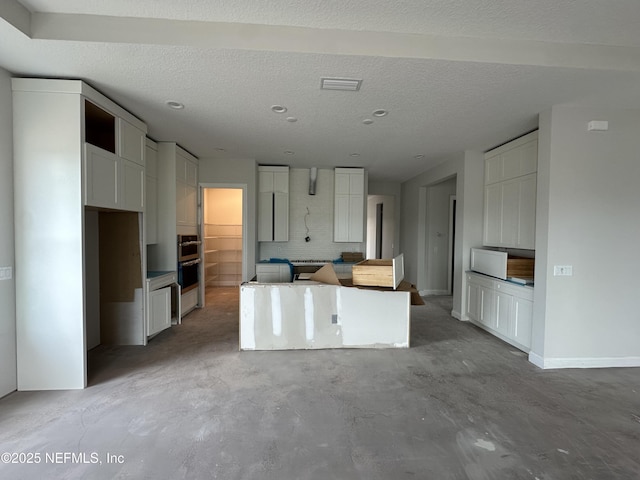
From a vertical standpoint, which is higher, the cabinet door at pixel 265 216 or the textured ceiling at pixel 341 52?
the textured ceiling at pixel 341 52

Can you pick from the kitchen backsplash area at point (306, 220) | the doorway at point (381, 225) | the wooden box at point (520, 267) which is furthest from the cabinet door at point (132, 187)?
the doorway at point (381, 225)

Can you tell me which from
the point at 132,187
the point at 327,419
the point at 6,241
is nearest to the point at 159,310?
the point at 132,187

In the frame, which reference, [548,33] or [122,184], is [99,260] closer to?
[122,184]

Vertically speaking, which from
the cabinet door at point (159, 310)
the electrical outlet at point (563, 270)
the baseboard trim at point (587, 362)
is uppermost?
the electrical outlet at point (563, 270)

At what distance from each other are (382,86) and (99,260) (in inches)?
149

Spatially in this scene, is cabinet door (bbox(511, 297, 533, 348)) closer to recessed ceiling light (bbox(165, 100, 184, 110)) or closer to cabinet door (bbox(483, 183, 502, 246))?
cabinet door (bbox(483, 183, 502, 246))

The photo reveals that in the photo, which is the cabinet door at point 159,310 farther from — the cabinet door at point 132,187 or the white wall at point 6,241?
the white wall at point 6,241

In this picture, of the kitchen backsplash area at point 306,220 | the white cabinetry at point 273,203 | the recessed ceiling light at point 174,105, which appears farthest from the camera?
the kitchen backsplash area at point 306,220

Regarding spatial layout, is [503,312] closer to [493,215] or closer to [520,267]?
[520,267]

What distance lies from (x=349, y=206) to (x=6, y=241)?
4.89 metres

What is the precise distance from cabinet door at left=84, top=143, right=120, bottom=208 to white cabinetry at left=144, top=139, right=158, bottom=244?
3.60ft

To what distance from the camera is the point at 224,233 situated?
7578 mm

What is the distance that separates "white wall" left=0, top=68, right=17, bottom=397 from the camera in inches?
95.3

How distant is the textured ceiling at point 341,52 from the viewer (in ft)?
6.53
